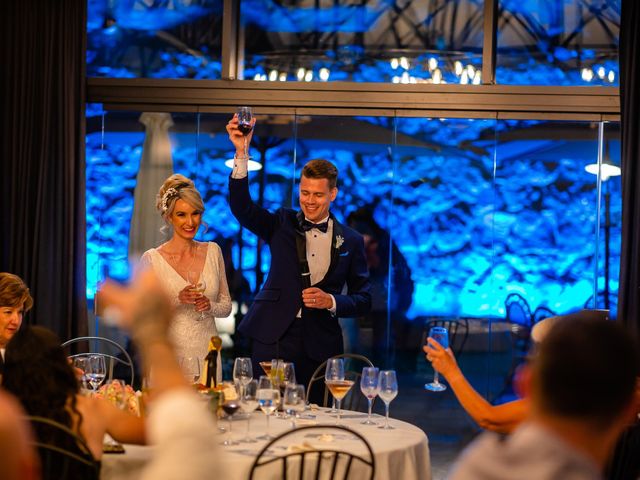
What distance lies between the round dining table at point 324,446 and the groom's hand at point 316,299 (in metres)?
0.76

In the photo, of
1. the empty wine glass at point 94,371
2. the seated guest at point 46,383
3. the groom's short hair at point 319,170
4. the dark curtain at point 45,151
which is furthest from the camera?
the dark curtain at point 45,151

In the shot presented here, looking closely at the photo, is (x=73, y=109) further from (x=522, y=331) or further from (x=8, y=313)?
(x=522, y=331)

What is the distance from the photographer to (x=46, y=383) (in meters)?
2.60

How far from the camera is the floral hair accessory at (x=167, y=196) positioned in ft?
15.9

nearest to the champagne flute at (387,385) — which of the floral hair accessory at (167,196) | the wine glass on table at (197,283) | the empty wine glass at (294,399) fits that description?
the empty wine glass at (294,399)

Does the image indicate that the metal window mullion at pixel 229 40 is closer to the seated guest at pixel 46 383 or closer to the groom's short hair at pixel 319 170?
the groom's short hair at pixel 319 170

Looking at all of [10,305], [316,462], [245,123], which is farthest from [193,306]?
[316,462]

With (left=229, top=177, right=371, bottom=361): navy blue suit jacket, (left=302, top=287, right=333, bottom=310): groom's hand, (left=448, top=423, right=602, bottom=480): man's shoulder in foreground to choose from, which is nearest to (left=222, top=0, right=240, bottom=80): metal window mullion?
(left=229, top=177, right=371, bottom=361): navy blue suit jacket

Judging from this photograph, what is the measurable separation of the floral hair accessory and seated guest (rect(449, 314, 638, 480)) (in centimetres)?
362

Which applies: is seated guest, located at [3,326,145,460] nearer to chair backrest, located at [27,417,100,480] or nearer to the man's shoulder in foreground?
chair backrest, located at [27,417,100,480]

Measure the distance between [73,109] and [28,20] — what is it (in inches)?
28.9

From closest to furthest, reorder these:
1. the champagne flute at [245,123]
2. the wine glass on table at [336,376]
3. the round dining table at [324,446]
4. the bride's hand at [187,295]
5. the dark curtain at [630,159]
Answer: the round dining table at [324,446] < the wine glass on table at [336,376] < the bride's hand at [187,295] < the champagne flute at [245,123] < the dark curtain at [630,159]

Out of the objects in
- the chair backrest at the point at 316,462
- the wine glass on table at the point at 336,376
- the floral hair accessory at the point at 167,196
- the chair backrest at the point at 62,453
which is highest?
the floral hair accessory at the point at 167,196

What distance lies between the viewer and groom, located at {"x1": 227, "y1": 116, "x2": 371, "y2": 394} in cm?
497
